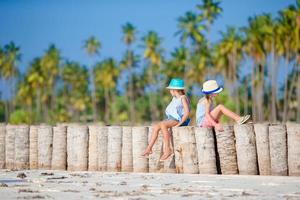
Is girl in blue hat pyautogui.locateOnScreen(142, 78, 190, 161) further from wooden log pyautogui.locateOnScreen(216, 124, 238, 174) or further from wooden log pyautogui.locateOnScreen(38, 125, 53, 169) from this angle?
wooden log pyautogui.locateOnScreen(38, 125, 53, 169)

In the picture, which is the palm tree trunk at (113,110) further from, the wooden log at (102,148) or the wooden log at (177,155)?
the wooden log at (177,155)

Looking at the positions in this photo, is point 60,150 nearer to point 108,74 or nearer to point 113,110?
point 108,74

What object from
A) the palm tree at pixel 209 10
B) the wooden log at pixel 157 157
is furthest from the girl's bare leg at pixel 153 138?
the palm tree at pixel 209 10

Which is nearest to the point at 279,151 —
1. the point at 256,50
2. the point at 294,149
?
the point at 294,149

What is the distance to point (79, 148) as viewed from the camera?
1380 cm

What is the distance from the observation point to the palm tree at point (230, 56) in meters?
93.8

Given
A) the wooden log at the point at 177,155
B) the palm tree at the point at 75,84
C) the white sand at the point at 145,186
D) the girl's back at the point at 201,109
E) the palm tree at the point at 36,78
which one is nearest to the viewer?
the white sand at the point at 145,186

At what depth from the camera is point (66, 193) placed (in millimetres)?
9133

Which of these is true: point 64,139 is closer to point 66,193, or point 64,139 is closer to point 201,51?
point 66,193

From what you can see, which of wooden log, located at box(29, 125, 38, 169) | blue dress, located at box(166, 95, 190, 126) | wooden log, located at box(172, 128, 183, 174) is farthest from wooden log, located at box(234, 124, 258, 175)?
wooden log, located at box(29, 125, 38, 169)

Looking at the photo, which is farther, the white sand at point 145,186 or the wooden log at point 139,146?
the wooden log at point 139,146

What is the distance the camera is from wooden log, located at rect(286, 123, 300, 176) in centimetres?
1170

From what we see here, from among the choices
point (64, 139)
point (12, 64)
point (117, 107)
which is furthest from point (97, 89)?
point (64, 139)

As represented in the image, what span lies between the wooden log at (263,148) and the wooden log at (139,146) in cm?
215
